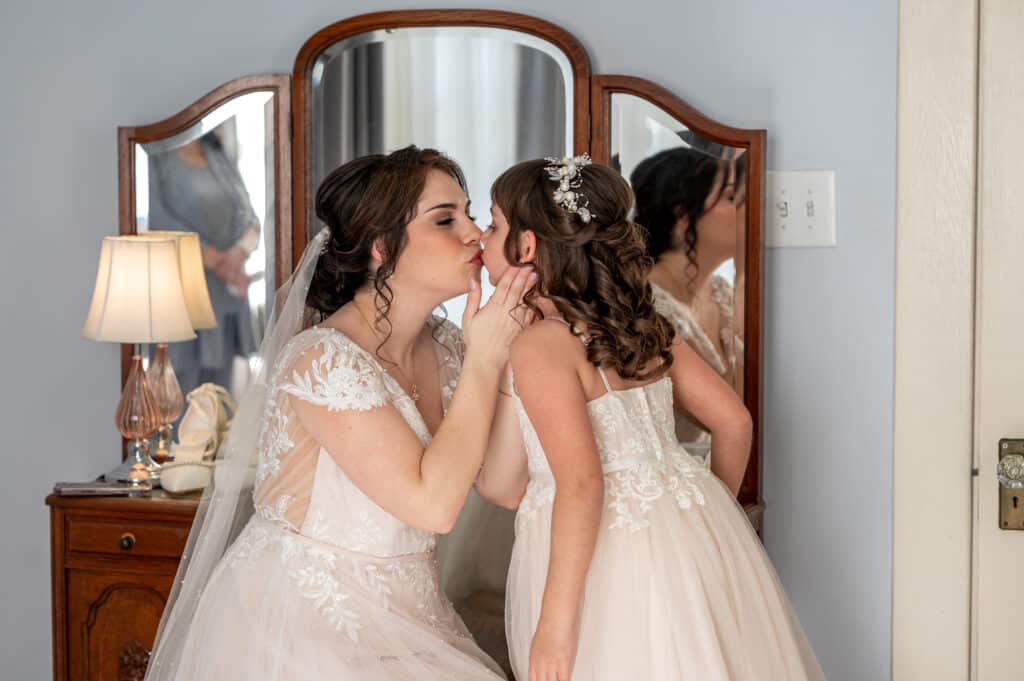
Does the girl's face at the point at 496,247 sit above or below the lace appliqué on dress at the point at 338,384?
above

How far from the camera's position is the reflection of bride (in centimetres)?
247

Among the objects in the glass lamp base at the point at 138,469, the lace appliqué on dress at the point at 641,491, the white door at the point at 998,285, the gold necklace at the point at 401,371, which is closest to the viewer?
the lace appliqué on dress at the point at 641,491

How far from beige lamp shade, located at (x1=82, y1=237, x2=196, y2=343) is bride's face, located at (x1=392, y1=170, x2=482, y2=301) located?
2.30 feet

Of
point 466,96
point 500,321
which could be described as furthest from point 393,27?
point 500,321

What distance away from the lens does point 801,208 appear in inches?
98.3

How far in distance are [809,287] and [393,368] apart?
0.95 metres

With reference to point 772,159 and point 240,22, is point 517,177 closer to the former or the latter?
point 772,159

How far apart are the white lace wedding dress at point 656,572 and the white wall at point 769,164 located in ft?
2.02

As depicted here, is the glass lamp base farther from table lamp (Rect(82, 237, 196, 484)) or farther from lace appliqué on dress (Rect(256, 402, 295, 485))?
lace appliqué on dress (Rect(256, 402, 295, 485))

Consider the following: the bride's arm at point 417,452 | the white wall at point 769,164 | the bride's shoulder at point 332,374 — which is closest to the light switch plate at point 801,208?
the white wall at point 769,164

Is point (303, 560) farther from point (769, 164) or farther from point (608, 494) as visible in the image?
point (769, 164)

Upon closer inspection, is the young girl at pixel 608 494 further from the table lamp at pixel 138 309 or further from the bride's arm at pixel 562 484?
the table lamp at pixel 138 309

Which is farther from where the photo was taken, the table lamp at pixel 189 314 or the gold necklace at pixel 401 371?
the table lamp at pixel 189 314

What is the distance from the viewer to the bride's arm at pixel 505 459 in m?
2.03
